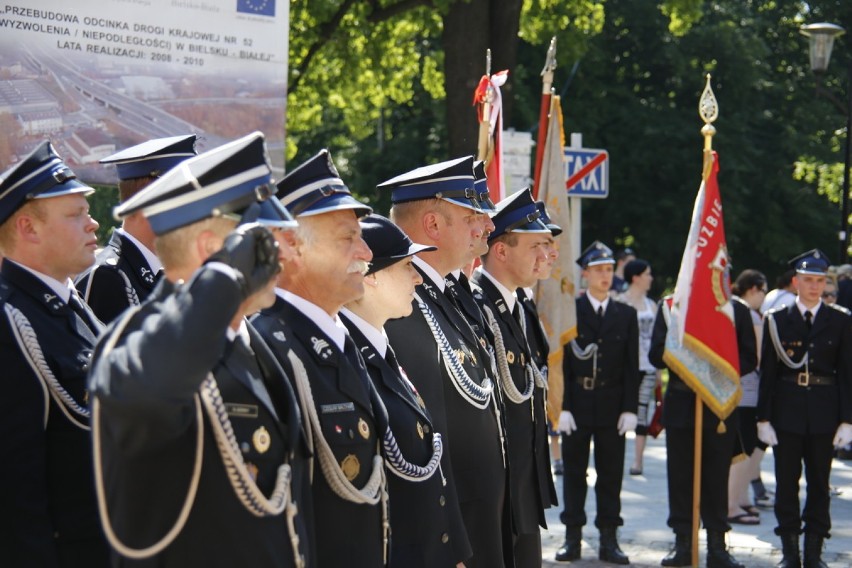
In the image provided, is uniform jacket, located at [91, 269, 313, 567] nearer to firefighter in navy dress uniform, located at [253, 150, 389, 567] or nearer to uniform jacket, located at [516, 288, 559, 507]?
firefighter in navy dress uniform, located at [253, 150, 389, 567]

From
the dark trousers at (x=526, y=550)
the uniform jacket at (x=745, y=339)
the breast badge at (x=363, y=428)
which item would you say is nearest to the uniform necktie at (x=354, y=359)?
the breast badge at (x=363, y=428)

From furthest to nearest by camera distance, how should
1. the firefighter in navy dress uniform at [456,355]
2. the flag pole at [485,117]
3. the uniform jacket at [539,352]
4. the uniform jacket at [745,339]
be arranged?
1. the uniform jacket at [745,339]
2. the flag pole at [485,117]
3. the uniform jacket at [539,352]
4. the firefighter in navy dress uniform at [456,355]

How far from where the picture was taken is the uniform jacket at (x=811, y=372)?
30.1 feet

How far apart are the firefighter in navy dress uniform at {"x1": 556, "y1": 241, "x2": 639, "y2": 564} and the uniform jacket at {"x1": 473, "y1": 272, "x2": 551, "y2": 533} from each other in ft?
9.02

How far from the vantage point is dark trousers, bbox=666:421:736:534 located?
9117mm

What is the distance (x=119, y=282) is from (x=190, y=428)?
2239 millimetres

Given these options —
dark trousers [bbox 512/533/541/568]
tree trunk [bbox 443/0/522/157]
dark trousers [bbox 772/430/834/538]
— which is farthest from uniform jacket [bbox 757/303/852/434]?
tree trunk [bbox 443/0/522/157]

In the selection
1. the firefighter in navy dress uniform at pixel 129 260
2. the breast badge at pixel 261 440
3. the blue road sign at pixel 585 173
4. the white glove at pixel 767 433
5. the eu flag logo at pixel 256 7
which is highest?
the eu flag logo at pixel 256 7

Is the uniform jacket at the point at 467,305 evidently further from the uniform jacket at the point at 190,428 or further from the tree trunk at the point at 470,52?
the tree trunk at the point at 470,52

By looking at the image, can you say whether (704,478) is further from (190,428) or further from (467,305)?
(190,428)

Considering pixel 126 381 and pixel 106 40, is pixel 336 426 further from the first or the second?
pixel 106 40

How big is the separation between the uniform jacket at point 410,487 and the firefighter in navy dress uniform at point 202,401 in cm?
98

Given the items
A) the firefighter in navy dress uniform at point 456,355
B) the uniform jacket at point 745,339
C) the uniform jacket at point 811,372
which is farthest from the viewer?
the uniform jacket at point 745,339

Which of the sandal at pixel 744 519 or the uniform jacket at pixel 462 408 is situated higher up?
the uniform jacket at pixel 462 408
